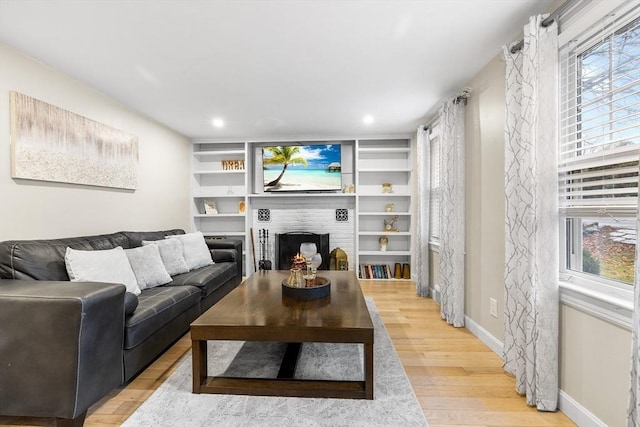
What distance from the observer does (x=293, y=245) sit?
200 inches

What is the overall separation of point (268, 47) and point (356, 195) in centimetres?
310

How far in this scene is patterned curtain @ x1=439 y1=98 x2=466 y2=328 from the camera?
121 inches

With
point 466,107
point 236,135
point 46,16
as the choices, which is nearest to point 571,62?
point 466,107

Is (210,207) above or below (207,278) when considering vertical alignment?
above

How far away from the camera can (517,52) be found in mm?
2078

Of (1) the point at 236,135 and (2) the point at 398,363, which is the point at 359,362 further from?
(1) the point at 236,135

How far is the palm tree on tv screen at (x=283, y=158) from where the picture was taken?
516 centimetres

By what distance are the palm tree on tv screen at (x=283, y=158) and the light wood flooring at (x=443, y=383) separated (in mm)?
2966

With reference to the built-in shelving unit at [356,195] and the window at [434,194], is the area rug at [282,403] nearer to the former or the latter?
the window at [434,194]

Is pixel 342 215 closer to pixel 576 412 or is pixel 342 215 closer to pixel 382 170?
pixel 382 170

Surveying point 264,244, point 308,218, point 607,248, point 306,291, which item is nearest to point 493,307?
point 607,248

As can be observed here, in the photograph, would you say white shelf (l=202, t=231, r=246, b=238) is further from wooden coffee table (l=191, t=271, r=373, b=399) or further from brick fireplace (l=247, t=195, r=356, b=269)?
wooden coffee table (l=191, t=271, r=373, b=399)

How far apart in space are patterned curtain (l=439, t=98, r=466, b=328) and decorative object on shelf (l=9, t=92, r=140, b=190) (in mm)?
3580

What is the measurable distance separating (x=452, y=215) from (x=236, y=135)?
11.6ft
